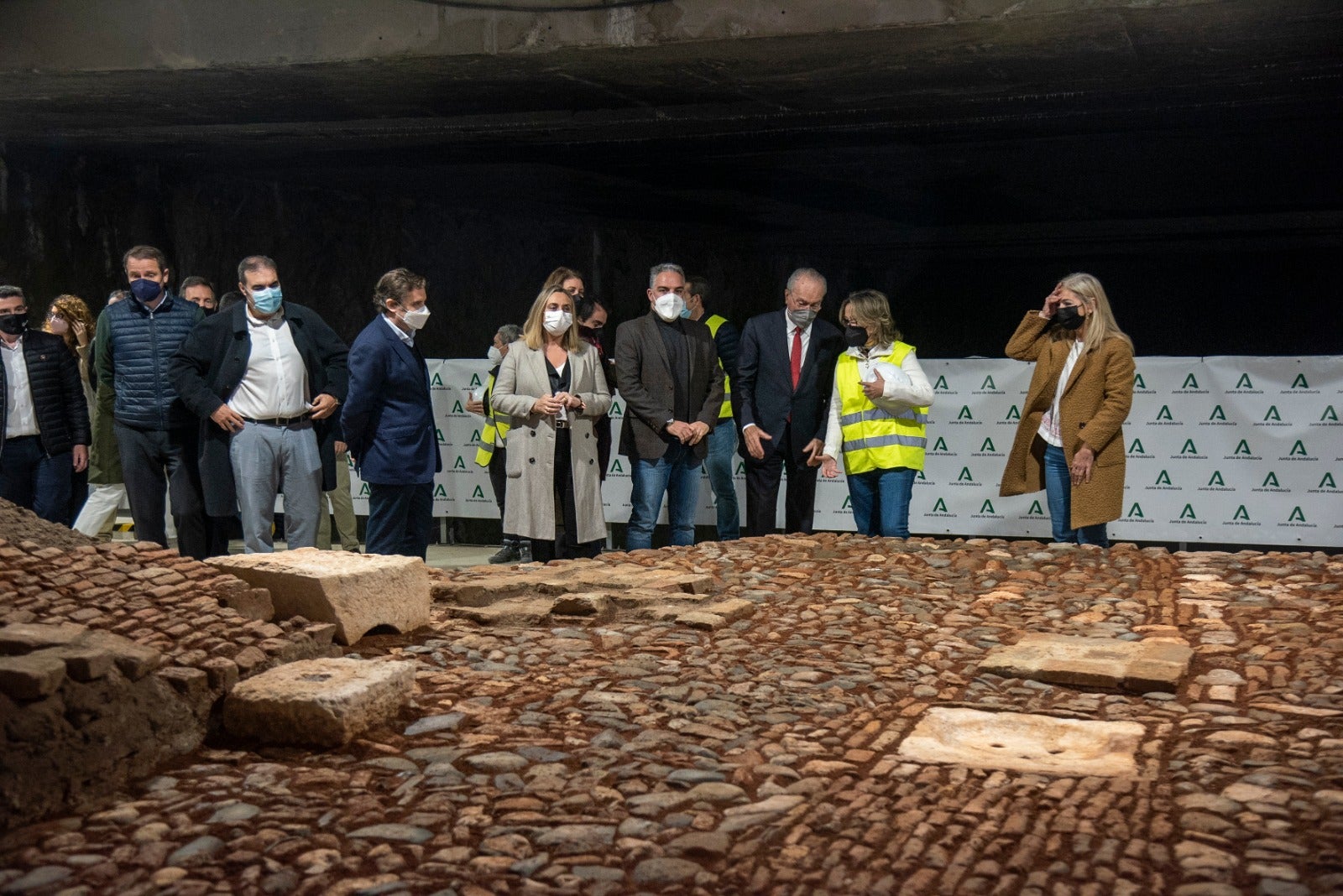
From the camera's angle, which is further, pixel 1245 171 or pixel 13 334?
pixel 1245 171

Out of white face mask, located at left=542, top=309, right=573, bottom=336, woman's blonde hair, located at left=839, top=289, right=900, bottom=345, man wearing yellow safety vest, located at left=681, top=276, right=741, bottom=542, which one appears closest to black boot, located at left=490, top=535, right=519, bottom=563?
man wearing yellow safety vest, located at left=681, top=276, right=741, bottom=542

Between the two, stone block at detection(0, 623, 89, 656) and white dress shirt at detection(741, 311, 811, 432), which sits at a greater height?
white dress shirt at detection(741, 311, 811, 432)

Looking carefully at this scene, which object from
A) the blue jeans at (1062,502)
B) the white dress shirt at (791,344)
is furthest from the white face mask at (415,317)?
the blue jeans at (1062,502)

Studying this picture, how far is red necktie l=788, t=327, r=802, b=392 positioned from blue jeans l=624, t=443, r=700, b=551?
0.79 metres

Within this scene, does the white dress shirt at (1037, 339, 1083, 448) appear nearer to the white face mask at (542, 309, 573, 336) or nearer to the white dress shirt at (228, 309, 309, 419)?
the white face mask at (542, 309, 573, 336)

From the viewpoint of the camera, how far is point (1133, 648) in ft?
17.3

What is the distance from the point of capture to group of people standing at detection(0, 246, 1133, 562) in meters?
7.16

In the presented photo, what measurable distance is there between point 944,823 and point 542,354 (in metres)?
4.98

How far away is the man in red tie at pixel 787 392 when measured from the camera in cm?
833

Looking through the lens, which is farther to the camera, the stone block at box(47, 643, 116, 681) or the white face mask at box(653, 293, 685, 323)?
the white face mask at box(653, 293, 685, 323)

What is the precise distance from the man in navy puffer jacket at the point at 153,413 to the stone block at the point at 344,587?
74.2 inches

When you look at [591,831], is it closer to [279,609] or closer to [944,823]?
[944,823]

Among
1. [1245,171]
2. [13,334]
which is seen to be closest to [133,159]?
[13,334]

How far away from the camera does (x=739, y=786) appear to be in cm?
374
